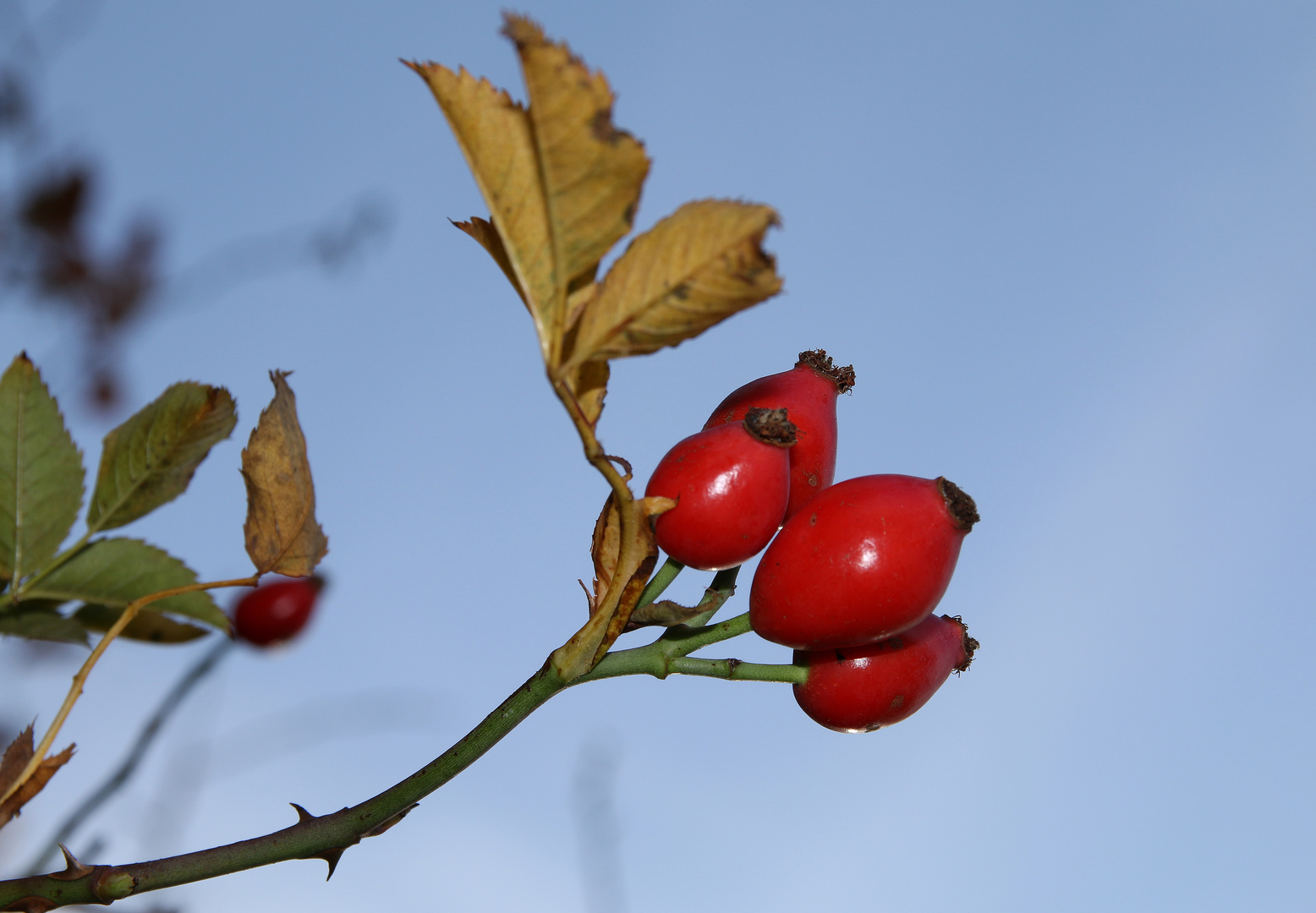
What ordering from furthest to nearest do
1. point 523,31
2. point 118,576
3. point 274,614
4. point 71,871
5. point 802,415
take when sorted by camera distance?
point 274,614
point 802,415
point 118,576
point 71,871
point 523,31

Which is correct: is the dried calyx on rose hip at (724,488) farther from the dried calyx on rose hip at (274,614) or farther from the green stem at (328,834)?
the dried calyx on rose hip at (274,614)

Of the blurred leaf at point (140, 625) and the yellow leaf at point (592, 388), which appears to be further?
the blurred leaf at point (140, 625)

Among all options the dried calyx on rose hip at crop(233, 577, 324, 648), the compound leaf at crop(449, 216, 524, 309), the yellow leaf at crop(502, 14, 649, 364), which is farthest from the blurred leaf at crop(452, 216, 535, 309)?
the dried calyx on rose hip at crop(233, 577, 324, 648)

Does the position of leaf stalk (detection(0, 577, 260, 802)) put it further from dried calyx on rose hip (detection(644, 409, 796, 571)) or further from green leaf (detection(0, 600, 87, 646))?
dried calyx on rose hip (detection(644, 409, 796, 571))

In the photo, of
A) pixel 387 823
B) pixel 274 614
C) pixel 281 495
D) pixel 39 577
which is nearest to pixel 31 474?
pixel 39 577

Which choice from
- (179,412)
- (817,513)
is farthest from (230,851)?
(817,513)

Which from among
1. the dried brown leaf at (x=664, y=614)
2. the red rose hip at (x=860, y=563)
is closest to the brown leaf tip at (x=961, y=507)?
the red rose hip at (x=860, y=563)

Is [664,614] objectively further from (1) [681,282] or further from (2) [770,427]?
(1) [681,282]
